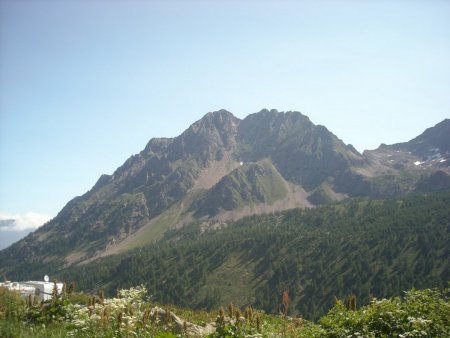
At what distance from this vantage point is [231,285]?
185 metres

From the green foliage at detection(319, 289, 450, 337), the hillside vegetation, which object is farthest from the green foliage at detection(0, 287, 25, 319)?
the green foliage at detection(319, 289, 450, 337)

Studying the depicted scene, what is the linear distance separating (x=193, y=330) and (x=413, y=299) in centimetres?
791

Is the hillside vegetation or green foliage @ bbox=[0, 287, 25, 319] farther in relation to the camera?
green foliage @ bbox=[0, 287, 25, 319]

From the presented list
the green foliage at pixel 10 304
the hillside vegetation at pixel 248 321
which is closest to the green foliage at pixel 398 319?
the hillside vegetation at pixel 248 321

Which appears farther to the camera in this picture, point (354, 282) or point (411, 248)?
point (411, 248)

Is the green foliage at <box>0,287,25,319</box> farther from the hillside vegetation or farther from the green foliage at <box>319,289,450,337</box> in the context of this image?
the green foliage at <box>319,289,450,337</box>

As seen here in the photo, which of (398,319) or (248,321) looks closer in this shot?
(398,319)

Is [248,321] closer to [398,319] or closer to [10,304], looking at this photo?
[398,319]

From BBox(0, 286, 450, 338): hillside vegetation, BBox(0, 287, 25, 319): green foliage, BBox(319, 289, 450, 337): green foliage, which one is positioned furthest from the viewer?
BBox(0, 287, 25, 319): green foliage

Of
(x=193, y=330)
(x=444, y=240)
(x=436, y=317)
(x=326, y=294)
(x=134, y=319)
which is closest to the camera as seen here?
(x=436, y=317)

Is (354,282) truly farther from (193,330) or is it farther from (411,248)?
(193,330)

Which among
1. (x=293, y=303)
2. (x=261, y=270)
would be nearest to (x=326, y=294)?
(x=293, y=303)

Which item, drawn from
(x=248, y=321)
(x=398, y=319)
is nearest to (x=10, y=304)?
(x=248, y=321)

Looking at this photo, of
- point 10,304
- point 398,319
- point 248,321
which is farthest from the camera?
point 10,304
